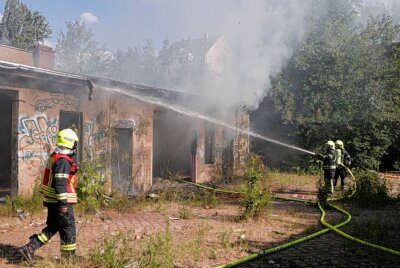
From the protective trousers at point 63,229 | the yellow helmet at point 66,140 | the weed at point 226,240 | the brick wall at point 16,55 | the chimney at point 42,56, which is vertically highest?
the brick wall at point 16,55

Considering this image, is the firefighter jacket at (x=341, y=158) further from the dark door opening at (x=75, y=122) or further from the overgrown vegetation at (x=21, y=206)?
the overgrown vegetation at (x=21, y=206)

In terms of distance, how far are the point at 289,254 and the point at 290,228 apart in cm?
184

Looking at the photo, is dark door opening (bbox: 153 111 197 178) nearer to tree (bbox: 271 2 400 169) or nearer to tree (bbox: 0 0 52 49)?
tree (bbox: 271 2 400 169)

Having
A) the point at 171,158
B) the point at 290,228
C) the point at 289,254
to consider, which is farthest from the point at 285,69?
the point at 289,254

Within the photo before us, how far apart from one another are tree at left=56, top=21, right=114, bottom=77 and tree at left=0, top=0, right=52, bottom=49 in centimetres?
280

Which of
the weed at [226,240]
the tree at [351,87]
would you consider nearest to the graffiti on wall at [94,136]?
the weed at [226,240]

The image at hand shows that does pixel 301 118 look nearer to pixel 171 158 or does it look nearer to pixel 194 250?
pixel 171 158

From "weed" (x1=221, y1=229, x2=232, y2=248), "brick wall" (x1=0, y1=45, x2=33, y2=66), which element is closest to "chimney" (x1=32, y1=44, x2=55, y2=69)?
"brick wall" (x1=0, y1=45, x2=33, y2=66)

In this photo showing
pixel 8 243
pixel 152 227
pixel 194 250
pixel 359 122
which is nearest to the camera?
pixel 194 250

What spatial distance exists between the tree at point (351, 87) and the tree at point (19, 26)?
2533cm

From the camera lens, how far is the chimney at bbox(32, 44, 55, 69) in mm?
14688

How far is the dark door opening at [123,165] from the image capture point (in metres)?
12.4

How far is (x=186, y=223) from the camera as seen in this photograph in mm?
7906

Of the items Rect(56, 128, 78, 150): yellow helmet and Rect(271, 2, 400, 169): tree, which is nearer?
Rect(56, 128, 78, 150): yellow helmet
